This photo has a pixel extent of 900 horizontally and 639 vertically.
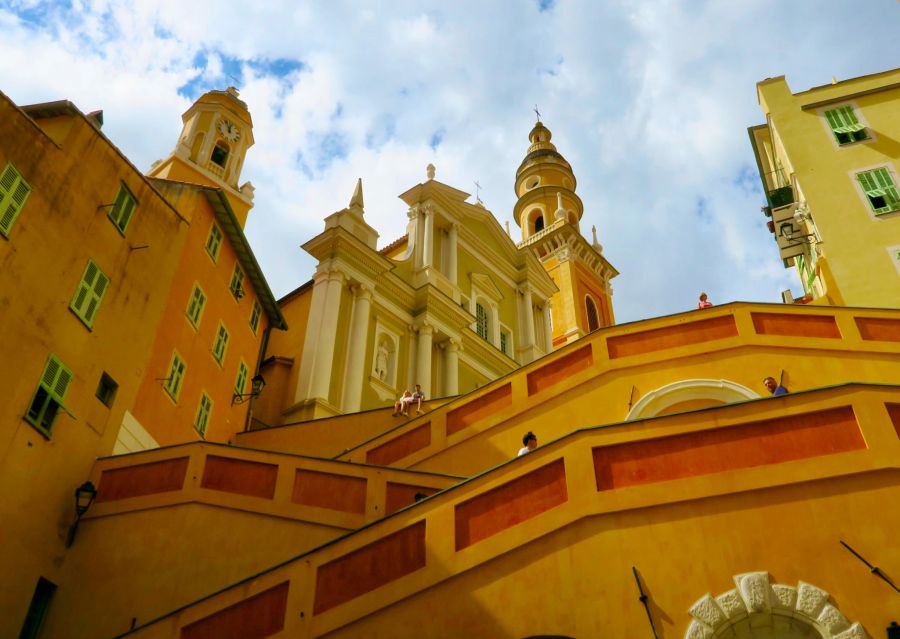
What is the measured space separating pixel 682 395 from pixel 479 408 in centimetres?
401

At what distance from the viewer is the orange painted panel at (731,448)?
359 inches

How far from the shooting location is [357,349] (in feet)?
92.7

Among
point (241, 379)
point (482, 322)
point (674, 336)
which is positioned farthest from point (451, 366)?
point (674, 336)

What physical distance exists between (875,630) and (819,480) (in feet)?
5.31

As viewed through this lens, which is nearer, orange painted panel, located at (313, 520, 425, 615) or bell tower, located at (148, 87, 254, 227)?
orange painted panel, located at (313, 520, 425, 615)

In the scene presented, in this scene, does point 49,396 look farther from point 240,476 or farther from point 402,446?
point 402,446

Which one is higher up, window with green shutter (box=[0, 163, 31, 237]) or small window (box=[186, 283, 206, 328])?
small window (box=[186, 283, 206, 328])

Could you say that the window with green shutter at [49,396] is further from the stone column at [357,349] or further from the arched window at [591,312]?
the arched window at [591,312]

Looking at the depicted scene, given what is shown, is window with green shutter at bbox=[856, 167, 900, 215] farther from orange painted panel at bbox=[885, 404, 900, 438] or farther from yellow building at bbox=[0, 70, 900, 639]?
orange painted panel at bbox=[885, 404, 900, 438]

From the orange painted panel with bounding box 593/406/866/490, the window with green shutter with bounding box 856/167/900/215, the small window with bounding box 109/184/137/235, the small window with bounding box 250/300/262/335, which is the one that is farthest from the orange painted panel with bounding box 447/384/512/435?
the window with green shutter with bounding box 856/167/900/215

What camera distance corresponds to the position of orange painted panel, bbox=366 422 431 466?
17.4m

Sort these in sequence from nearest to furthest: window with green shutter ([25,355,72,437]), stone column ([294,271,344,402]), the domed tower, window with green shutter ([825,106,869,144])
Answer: window with green shutter ([25,355,72,437]) < window with green shutter ([825,106,869,144]) < stone column ([294,271,344,402]) < the domed tower

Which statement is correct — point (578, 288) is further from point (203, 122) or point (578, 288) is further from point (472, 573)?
point (472, 573)

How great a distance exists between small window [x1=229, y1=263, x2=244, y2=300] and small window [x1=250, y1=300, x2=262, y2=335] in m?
1.02
